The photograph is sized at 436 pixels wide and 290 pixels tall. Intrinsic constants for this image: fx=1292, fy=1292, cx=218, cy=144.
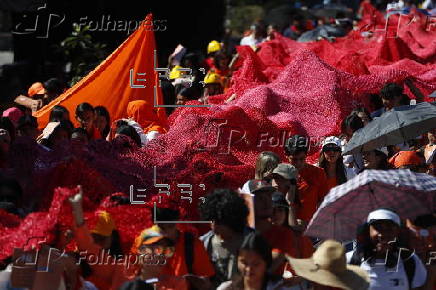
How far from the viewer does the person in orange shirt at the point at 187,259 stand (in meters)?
7.67

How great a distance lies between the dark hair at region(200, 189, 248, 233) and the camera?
7.80 metres

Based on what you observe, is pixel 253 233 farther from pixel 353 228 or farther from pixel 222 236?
pixel 353 228

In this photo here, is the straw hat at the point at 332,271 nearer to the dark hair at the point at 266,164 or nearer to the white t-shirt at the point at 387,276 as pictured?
the white t-shirt at the point at 387,276

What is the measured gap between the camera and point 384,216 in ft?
26.0

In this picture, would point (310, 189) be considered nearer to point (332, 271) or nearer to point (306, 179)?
point (306, 179)

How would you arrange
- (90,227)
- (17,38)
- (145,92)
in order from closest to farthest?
(90,227)
(145,92)
(17,38)

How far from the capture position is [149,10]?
21656 mm

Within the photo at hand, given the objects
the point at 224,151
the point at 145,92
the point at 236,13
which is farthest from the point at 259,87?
the point at 236,13

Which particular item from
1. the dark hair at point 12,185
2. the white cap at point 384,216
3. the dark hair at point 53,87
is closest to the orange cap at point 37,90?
the dark hair at point 53,87

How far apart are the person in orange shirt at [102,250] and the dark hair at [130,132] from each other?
273 cm

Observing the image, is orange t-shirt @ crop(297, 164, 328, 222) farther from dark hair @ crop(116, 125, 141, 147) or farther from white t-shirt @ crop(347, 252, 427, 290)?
white t-shirt @ crop(347, 252, 427, 290)

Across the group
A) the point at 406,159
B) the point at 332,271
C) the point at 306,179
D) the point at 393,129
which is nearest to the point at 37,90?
the point at 393,129

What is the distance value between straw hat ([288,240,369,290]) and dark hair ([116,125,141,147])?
3.46 meters

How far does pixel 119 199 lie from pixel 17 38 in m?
9.29
